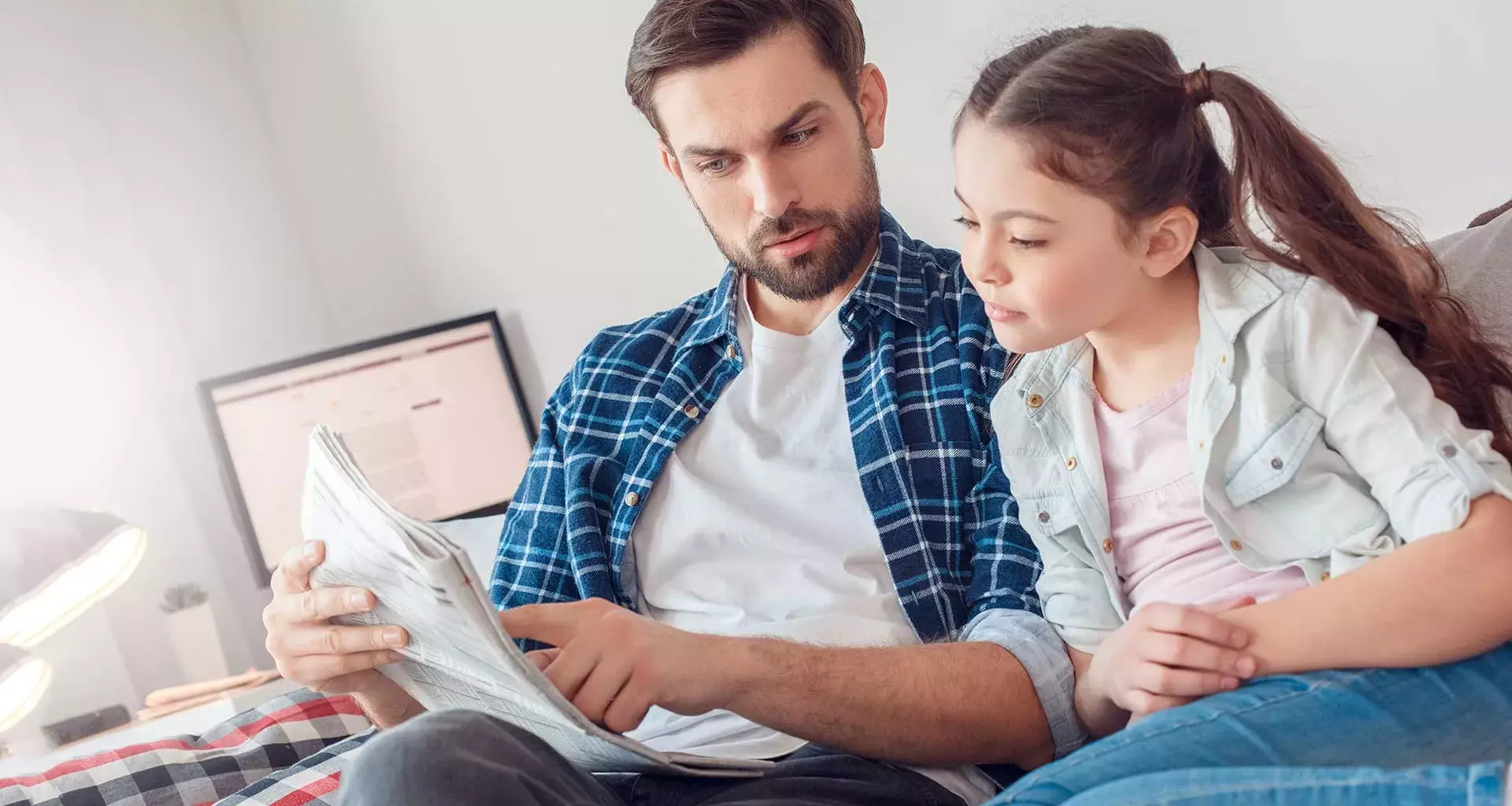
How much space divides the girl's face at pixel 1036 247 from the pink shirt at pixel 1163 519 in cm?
10

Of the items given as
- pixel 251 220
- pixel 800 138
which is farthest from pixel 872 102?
pixel 251 220

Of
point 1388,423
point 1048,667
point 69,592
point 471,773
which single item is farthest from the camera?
point 69,592

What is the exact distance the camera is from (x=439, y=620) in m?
0.84

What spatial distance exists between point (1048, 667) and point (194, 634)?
1.68 metres

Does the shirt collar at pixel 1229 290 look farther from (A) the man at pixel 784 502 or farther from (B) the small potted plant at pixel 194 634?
(B) the small potted plant at pixel 194 634

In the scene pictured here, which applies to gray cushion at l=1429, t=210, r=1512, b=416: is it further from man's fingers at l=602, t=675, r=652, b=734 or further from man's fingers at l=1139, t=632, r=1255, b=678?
man's fingers at l=602, t=675, r=652, b=734

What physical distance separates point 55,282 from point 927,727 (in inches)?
73.8

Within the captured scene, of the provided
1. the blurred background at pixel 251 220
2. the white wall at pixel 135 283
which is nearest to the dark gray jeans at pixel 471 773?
the blurred background at pixel 251 220

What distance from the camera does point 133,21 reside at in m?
2.42

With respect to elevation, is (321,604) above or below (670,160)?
below

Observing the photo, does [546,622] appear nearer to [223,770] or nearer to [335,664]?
[335,664]

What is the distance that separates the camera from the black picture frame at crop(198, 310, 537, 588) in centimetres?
228

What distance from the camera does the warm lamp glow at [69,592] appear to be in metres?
1.84

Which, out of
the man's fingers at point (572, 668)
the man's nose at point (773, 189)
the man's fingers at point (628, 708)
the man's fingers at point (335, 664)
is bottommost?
the man's fingers at point (628, 708)
